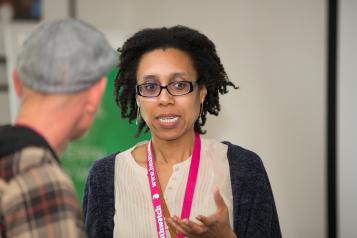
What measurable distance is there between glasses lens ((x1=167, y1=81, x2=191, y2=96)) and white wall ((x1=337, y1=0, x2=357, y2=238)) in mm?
1626

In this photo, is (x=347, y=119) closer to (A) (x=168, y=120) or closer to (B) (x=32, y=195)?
(A) (x=168, y=120)

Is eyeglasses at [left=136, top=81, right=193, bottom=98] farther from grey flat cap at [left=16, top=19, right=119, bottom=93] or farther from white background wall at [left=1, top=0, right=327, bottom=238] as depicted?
white background wall at [left=1, top=0, right=327, bottom=238]

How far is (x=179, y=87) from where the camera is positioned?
165 cm

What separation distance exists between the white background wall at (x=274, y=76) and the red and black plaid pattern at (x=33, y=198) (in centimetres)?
204

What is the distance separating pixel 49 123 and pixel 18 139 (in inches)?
2.9

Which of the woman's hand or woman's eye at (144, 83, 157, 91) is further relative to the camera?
woman's eye at (144, 83, 157, 91)

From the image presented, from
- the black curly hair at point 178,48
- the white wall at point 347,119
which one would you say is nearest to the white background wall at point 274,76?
the white wall at point 347,119

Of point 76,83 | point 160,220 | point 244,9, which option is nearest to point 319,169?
point 244,9

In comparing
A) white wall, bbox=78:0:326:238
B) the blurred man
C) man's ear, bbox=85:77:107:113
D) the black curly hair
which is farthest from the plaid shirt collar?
white wall, bbox=78:0:326:238

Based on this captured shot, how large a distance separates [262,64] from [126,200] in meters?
1.60

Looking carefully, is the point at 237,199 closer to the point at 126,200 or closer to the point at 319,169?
the point at 126,200

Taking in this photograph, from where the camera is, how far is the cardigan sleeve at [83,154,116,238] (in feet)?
5.47

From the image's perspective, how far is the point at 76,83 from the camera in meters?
0.90

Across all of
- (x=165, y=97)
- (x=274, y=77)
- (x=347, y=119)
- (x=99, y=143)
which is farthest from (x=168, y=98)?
(x=347, y=119)
